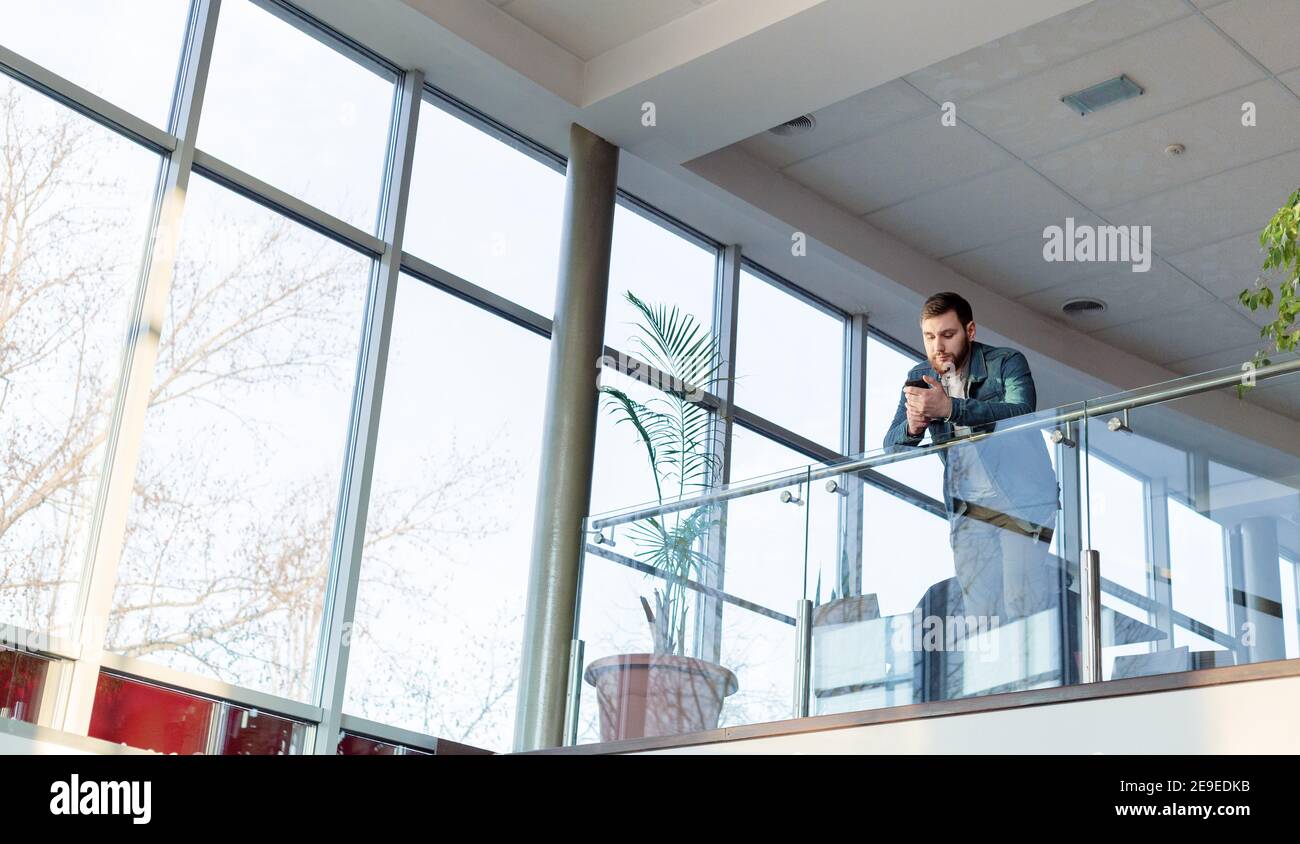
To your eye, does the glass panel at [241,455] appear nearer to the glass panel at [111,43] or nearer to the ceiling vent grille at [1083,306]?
the glass panel at [111,43]

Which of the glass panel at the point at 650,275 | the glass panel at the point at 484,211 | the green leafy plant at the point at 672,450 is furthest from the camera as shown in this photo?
the glass panel at the point at 650,275

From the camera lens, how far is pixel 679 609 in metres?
5.21

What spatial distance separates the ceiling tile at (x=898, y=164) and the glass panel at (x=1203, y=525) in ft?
13.5

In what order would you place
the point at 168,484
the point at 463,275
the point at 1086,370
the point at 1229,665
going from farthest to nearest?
1. the point at 1086,370
2. the point at 463,275
3. the point at 168,484
4. the point at 1229,665

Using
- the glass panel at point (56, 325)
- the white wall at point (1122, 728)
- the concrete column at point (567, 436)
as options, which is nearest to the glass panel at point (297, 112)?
the glass panel at point (56, 325)

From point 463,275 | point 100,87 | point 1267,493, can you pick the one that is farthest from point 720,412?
point 1267,493

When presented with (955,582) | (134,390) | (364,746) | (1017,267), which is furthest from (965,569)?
(1017,267)

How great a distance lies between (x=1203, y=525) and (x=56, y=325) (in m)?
4.31

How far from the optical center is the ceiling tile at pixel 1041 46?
22.4 feet

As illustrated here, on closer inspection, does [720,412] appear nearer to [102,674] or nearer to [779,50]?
[779,50]

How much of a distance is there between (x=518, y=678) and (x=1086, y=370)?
5.26 metres

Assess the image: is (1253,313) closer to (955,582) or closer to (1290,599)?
(955,582)
